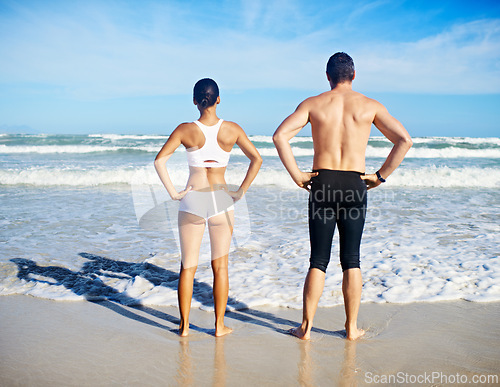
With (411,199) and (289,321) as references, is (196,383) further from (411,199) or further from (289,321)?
(411,199)

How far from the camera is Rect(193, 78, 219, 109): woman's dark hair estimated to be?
10.2 ft

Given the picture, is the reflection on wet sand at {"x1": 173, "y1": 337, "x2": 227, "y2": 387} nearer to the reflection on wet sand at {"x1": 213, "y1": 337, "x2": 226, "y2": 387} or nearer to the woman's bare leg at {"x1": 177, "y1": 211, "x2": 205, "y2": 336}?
the reflection on wet sand at {"x1": 213, "y1": 337, "x2": 226, "y2": 387}

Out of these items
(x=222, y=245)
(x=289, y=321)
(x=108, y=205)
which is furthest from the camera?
(x=108, y=205)

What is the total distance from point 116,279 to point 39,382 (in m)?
2.21

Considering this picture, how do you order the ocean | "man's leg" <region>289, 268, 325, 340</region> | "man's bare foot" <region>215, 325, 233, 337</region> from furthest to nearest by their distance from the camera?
the ocean < "man's bare foot" <region>215, 325, 233, 337</region> < "man's leg" <region>289, 268, 325, 340</region>

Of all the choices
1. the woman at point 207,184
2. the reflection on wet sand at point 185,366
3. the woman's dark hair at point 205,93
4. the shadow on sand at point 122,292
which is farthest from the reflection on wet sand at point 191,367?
the woman's dark hair at point 205,93

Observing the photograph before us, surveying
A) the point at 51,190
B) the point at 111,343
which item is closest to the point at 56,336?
the point at 111,343

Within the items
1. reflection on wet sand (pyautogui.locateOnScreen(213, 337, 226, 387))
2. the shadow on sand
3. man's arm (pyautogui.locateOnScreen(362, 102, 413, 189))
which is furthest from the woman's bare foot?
man's arm (pyautogui.locateOnScreen(362, 102, 413, 189))

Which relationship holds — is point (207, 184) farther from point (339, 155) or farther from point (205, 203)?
point (339, 155)

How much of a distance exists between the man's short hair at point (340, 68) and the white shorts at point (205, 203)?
1.32 meters

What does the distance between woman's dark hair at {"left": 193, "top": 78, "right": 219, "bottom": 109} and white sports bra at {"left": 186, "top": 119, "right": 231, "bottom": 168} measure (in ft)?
0.53

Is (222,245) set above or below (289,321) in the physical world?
above

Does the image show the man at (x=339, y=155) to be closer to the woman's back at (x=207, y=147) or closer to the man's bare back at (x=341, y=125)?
the man's bare back at (x=341, y=125)

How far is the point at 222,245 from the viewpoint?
3.31 meters
